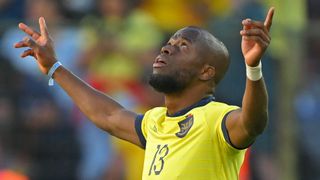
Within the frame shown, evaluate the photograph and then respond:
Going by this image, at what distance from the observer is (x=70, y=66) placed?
35.7ft

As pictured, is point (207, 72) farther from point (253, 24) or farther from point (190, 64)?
point (253, 24)

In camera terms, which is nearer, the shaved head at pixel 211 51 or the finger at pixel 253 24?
the finger at pixel 253 24

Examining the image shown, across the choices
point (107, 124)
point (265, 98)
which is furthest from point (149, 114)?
point (265, 98)

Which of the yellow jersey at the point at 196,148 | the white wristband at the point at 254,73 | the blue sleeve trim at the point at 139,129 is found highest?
the white wristband at the point at 254,73

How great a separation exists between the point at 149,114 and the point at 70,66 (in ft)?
12.6

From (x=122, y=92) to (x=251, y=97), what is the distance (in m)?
4.77

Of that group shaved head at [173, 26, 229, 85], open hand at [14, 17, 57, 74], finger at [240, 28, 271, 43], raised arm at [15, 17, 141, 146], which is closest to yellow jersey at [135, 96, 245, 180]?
shaved head at [173, 26, 229, 85]

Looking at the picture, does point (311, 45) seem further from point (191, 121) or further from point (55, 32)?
point (191, 121)

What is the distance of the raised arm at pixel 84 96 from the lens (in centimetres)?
729

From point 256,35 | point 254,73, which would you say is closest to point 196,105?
point 254,73

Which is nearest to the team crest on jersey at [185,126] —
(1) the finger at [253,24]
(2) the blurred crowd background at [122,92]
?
(1) the finger at [253,24]

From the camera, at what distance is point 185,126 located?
661cm

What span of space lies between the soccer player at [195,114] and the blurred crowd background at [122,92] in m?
3.41

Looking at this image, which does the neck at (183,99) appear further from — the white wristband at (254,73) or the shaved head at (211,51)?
the white wristband at (254,73)
